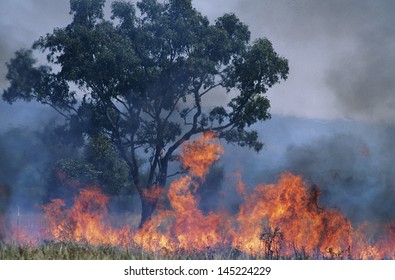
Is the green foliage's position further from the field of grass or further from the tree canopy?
the field of grass

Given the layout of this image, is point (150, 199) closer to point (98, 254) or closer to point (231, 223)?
point (231, 223)

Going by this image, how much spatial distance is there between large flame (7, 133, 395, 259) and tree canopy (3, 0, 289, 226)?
1029 millimetres

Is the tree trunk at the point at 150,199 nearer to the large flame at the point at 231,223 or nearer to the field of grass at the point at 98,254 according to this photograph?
the large flame at the point at 231,223

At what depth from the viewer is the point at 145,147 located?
18.7m

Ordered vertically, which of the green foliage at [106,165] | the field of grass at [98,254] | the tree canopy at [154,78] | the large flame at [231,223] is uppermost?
the tree canopy at [154,78]

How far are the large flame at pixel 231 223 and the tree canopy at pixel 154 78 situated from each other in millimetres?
1029

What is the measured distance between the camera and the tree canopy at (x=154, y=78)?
60.1ft

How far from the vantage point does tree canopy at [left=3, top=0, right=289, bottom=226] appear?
18328 millimetres

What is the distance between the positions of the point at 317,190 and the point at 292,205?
81 centimetres

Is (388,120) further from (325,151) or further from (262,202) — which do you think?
(262,202)

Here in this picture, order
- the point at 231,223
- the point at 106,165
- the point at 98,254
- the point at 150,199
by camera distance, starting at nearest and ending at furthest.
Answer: the point at 98,254 → the point at 231,223 → the point at 150,199 → the point at 106,165

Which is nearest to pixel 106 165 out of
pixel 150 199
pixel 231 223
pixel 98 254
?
pixel 150 199

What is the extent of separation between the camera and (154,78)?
1841 cm

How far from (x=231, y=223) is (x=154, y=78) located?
457 cm
